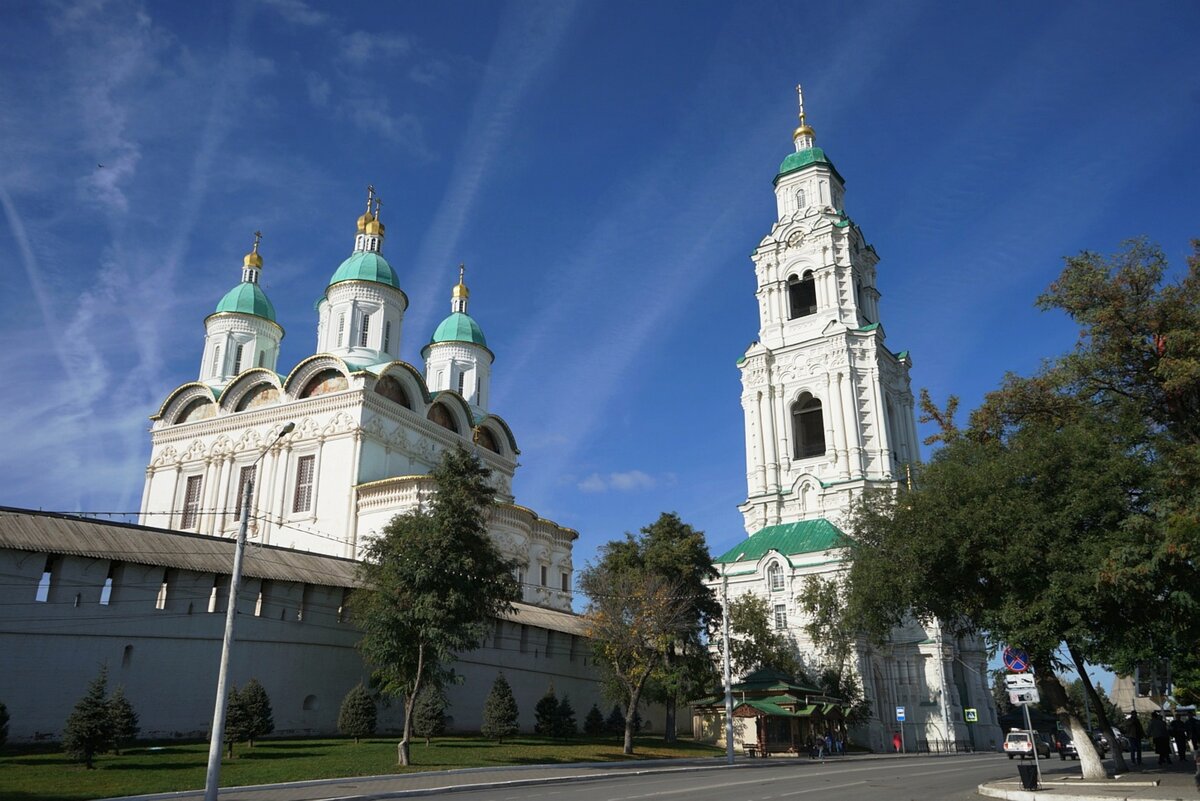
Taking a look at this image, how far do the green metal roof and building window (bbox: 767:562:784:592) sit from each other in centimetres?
96

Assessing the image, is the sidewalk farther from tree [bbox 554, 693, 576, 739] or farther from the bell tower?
the bell tower

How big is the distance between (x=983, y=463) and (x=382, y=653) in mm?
15686

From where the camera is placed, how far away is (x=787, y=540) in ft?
165

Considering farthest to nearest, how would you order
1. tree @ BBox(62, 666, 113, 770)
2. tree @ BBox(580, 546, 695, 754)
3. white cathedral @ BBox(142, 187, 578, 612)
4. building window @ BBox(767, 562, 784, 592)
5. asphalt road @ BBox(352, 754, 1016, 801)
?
building window @ BBox(767, 562, 784, 592) → white cathedral @ BBox(142, 187, 578, 612) → tree @ BBox(580, 546, 695, 754) → tree @ BBox(62, 666, 113, 770) → asphalt road @ BBox(352, 754, 1016, 801)

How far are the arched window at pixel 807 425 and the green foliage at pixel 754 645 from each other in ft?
52.2

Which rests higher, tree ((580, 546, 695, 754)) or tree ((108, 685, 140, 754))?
tree ((580, 546, 695, 754))

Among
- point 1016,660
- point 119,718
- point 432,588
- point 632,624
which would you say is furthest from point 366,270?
point 1016,660

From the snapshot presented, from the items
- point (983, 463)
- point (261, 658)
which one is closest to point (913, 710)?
point (983, 463)

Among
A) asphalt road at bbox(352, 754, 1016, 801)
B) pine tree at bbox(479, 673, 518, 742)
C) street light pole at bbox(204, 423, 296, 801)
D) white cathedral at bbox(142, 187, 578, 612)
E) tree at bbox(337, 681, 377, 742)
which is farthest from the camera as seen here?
white cathedral at bbox(142, 187, 578, 612)

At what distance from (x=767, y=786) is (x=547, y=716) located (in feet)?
49.0

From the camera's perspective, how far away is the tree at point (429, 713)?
87.4 feet

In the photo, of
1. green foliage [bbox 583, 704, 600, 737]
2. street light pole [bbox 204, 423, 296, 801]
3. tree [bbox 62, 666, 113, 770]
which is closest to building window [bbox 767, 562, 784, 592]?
green foliage [bbox 583, 704, 600, 737]

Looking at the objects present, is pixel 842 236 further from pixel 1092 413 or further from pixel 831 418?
pixel 1092 413

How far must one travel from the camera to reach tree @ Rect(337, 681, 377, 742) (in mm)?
25922
